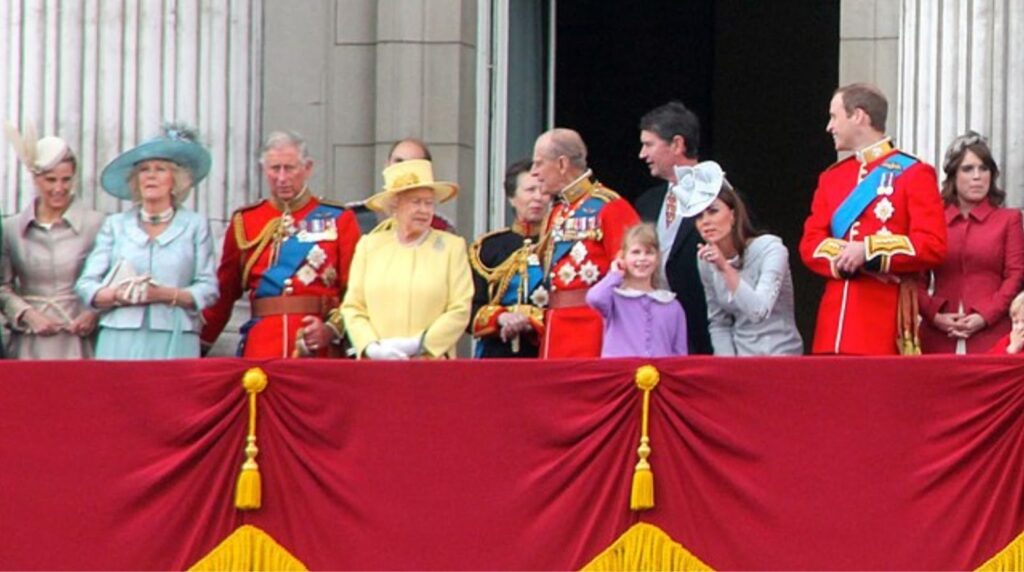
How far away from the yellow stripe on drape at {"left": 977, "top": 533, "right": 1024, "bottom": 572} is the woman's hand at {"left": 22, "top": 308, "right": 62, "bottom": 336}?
4644 mm

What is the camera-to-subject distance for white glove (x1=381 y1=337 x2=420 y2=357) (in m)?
17.6

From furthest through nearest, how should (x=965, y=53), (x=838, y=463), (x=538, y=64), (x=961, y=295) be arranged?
(x=538, y=64) → (x=965, y=53) → (x=961, y=295) → (x=838, y=463)

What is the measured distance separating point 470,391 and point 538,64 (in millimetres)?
5140

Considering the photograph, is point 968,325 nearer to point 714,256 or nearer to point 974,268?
point 974,268

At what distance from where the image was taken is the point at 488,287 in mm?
18656

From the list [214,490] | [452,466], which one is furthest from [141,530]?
[452,466]

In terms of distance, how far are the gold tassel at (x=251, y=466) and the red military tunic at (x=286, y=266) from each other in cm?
113

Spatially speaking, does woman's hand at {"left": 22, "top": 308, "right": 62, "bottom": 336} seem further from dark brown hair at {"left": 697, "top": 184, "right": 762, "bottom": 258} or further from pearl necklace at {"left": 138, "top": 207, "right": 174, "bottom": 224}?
dark brown hair at {"left": 697, "top": 184, "right": 762, "bottom": 258}

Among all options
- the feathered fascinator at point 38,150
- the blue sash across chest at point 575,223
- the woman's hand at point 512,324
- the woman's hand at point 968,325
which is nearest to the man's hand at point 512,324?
the woman's hand at point 512,324

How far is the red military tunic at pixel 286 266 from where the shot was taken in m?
18.5

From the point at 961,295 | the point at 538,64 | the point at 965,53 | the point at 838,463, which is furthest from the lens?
the point at 538,64

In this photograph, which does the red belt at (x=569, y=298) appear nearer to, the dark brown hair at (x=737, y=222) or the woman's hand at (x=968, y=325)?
the dark brown hair at (x=737, y=222)

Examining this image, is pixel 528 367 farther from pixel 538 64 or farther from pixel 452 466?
pixel 538 64

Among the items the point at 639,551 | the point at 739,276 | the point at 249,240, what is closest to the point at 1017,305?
the point at 739,276
